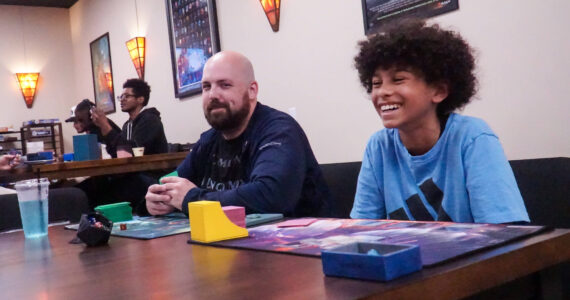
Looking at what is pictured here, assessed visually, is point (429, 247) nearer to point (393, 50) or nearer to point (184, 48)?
point (393, 50)

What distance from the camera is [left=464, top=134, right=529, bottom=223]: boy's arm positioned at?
1410mm

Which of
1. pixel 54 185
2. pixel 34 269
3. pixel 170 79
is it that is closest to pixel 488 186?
pixel 34 269

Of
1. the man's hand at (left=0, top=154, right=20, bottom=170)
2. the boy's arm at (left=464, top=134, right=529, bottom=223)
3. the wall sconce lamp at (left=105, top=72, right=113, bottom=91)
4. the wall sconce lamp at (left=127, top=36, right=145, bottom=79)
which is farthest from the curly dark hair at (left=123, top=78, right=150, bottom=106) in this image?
the boy's arm at (left=464, top=134, right=529, bottom=223)

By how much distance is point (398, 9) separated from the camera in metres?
3.04

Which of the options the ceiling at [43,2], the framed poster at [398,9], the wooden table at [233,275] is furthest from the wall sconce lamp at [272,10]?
the ceiling at [43,2]

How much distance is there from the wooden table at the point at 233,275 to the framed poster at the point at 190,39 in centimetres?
374

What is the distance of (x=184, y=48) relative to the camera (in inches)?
201

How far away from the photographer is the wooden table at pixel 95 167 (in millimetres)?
3150

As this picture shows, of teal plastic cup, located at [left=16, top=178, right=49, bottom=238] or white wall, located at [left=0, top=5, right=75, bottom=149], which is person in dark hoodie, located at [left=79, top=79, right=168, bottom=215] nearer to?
teal plastic cup, located at [left=16, top=178, right=49, bottom=238]

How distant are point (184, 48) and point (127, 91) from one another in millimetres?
667

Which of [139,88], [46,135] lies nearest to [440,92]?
[139,88]

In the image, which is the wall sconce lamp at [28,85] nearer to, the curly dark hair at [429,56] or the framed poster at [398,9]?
the framed poster at [398,9]

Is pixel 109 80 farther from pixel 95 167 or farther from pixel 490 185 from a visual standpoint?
pixel 490 185

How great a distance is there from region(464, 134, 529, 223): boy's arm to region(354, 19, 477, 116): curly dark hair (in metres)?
0.24
